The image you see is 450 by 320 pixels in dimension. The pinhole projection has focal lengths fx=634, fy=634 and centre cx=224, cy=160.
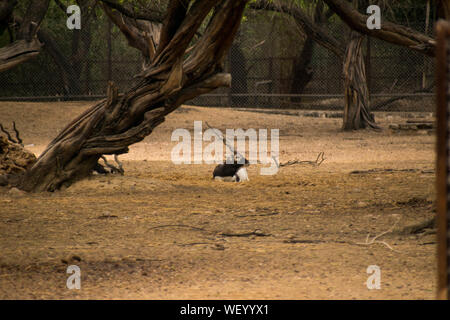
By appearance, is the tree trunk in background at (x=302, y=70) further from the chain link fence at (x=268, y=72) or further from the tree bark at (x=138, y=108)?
the tree bark at (x=138, y=108)

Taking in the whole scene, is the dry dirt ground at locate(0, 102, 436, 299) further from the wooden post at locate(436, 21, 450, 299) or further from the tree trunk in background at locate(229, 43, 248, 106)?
the tree trunk in background at locate(229, 43, 248, 106)

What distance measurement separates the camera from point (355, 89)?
14656mm

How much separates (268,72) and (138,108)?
16.1 metres

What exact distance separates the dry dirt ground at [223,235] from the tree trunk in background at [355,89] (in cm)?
481

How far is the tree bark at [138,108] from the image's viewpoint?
24.0 ft

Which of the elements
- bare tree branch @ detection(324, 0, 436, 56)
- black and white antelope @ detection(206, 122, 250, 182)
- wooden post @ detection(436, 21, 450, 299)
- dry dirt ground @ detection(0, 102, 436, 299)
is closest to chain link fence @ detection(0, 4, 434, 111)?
black and white antelope @ detection(206, 122, 250, 182)

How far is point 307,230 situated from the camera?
17.9 ft

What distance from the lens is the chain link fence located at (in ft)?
67.6

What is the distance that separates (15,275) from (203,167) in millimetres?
5686

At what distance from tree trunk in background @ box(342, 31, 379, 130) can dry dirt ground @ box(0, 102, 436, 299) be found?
4812 millimetres

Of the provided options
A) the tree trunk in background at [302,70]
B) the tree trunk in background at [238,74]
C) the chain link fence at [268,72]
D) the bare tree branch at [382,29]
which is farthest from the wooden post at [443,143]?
the tree trunk in background at [302,70]

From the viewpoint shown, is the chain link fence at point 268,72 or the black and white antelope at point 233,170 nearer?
the black and white antelope at point 233,170

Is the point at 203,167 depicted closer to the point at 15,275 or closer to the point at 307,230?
the point at 307,230
